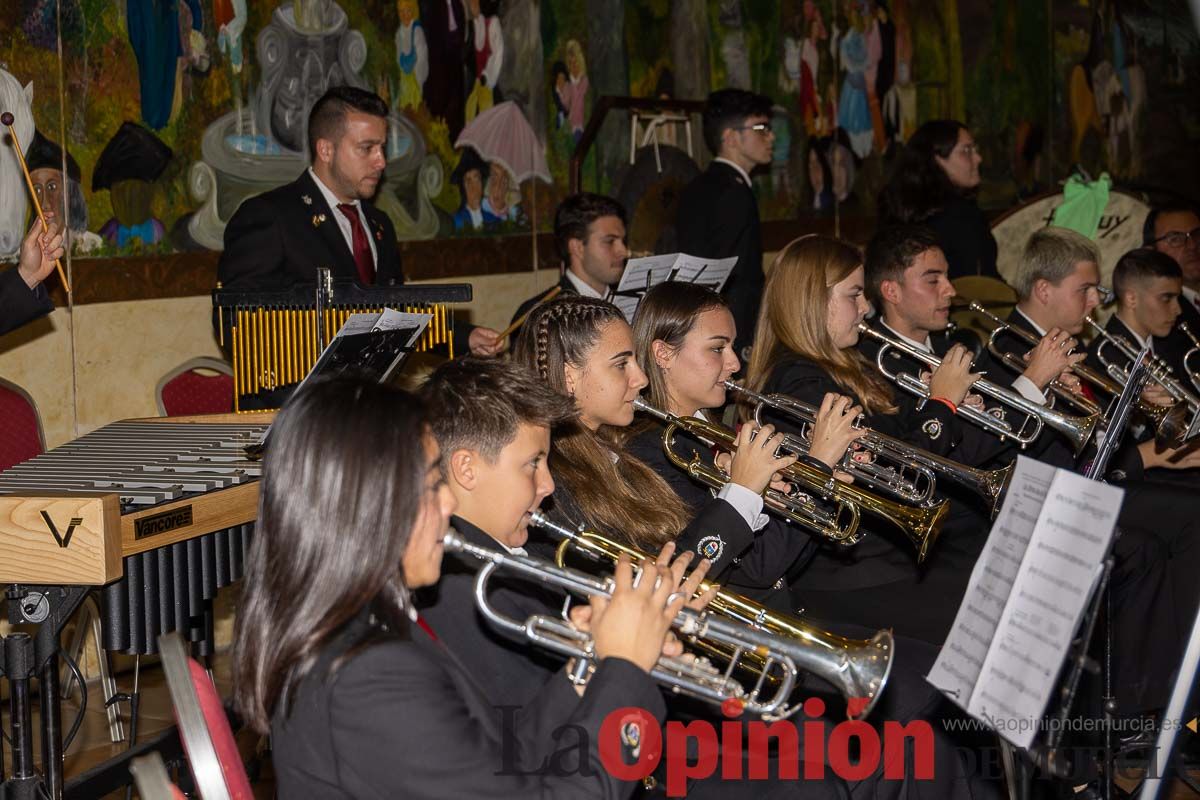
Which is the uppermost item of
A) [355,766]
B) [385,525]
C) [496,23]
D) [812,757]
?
[496,23]

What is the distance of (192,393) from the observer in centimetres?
526

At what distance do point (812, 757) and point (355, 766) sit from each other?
1.41 metres

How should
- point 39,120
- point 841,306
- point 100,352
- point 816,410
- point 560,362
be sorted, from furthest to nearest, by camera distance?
point 100,352 < point 39,120 < point 841,306 < point 816,410 < point 560,362

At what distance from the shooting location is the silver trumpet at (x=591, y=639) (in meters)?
2.36

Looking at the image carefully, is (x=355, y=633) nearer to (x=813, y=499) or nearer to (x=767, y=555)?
(x=767, y=555)

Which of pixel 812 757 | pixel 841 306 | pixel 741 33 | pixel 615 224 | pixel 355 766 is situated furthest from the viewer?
pixel 741 33

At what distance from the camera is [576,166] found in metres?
7.75

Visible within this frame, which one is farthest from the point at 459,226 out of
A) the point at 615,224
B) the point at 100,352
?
the point at 100,352

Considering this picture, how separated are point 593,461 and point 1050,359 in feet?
7.80

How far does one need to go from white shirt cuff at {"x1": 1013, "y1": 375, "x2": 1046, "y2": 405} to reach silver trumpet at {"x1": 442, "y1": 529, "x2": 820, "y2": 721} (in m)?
2.80

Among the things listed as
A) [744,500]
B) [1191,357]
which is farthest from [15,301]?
[1191,357]

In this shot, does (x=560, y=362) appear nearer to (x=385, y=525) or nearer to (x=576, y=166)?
(x=385, y=525)

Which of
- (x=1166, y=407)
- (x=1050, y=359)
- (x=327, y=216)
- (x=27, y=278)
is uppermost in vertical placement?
(x=327, y=216)

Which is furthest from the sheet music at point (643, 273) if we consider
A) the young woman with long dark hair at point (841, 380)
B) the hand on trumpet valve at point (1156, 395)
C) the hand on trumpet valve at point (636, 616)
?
the hand on trumpet valve at point (636, 616)
